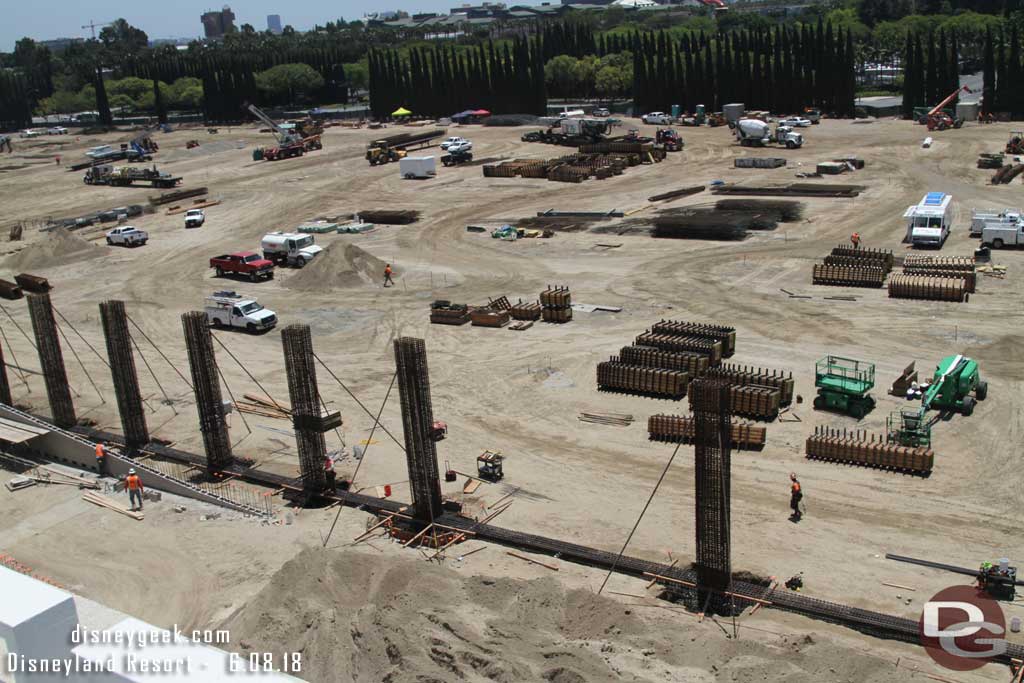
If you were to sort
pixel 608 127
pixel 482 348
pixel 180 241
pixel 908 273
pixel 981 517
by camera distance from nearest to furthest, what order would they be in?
pixel 981 517 → pixel 482 348 → pixel 908 273 → pixel 180 241 → pixel 608 127

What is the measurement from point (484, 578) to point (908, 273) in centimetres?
2738

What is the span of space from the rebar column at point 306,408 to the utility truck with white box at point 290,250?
82.5ft

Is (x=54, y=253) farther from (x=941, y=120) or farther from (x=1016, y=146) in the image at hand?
(x=941, y=120)

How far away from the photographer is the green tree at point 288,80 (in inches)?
5482

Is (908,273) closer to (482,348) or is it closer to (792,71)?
(482,348)

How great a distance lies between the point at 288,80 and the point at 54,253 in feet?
298

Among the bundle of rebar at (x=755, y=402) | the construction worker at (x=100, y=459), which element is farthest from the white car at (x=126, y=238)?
the bundle of rebar at (x=755, y=402)

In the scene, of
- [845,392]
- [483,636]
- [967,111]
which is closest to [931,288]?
[845,392]

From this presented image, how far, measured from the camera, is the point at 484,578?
1994 centimetres

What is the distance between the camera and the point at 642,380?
3105cm

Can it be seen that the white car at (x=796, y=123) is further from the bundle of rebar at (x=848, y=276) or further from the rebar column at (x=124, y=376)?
the rebar column at (x=124, y=376)

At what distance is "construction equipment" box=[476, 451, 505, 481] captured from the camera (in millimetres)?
25859

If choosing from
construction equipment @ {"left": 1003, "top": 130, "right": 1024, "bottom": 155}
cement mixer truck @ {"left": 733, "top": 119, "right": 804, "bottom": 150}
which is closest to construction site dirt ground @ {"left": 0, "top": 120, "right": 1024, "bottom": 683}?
construction equipment @ {"left": 1003, "top": 130, "right": 1024, "bottom": 155}

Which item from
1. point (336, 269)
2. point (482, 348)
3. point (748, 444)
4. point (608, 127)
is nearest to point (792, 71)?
point (608, 127)
